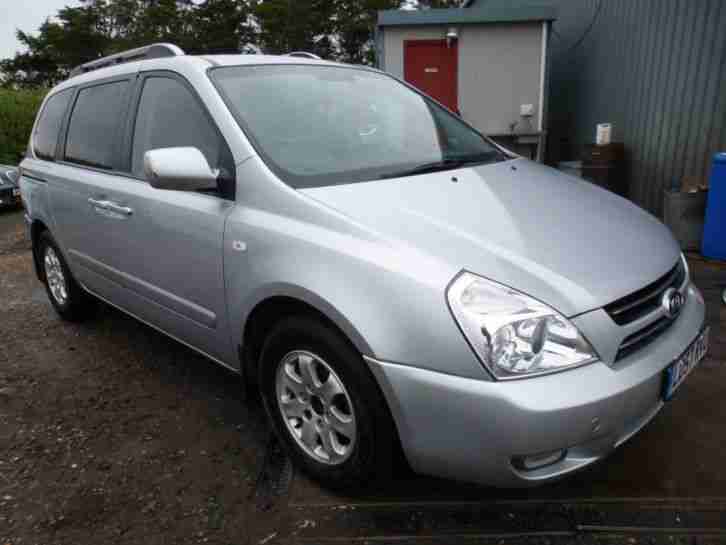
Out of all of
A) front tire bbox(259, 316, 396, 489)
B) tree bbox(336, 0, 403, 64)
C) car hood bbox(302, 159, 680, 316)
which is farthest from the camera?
tree bbox(336, 0, 403, 64)

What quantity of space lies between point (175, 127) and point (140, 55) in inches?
36.4

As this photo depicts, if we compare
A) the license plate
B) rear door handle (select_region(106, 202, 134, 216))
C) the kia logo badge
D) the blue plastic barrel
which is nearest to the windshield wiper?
the kia logo badge

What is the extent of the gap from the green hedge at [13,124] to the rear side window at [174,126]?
14.7m

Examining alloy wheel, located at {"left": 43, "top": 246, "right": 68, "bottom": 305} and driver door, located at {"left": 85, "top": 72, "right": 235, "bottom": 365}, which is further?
alloy wheel, located at {"left": 43, "top": 246, "right": 68, "bottom": 305}

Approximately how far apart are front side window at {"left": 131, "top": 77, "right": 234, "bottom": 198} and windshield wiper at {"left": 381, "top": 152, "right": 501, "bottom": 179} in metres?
0.68

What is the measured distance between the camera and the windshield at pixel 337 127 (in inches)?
91.7

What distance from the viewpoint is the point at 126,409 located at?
2969 mm

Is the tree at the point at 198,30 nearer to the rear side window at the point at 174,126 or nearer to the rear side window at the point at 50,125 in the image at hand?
the rear side window at the point at 50,125

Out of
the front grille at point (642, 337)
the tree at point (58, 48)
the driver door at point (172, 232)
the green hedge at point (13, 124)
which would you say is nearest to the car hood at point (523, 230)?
the front grille at point (642, 337)

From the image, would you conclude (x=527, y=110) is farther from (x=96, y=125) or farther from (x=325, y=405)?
(x=325, y=405)

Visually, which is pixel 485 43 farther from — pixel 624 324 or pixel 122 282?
pixel 624 324

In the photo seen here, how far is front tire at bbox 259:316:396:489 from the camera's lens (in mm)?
1894

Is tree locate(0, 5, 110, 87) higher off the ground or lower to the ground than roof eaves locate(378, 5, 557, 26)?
higher

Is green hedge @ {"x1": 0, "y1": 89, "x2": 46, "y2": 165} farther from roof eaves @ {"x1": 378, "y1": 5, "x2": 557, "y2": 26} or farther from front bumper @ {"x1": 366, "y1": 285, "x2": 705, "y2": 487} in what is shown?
front bumper @ {"x1": 366, "y1": 285, "x2": 705, "y2": 487}
